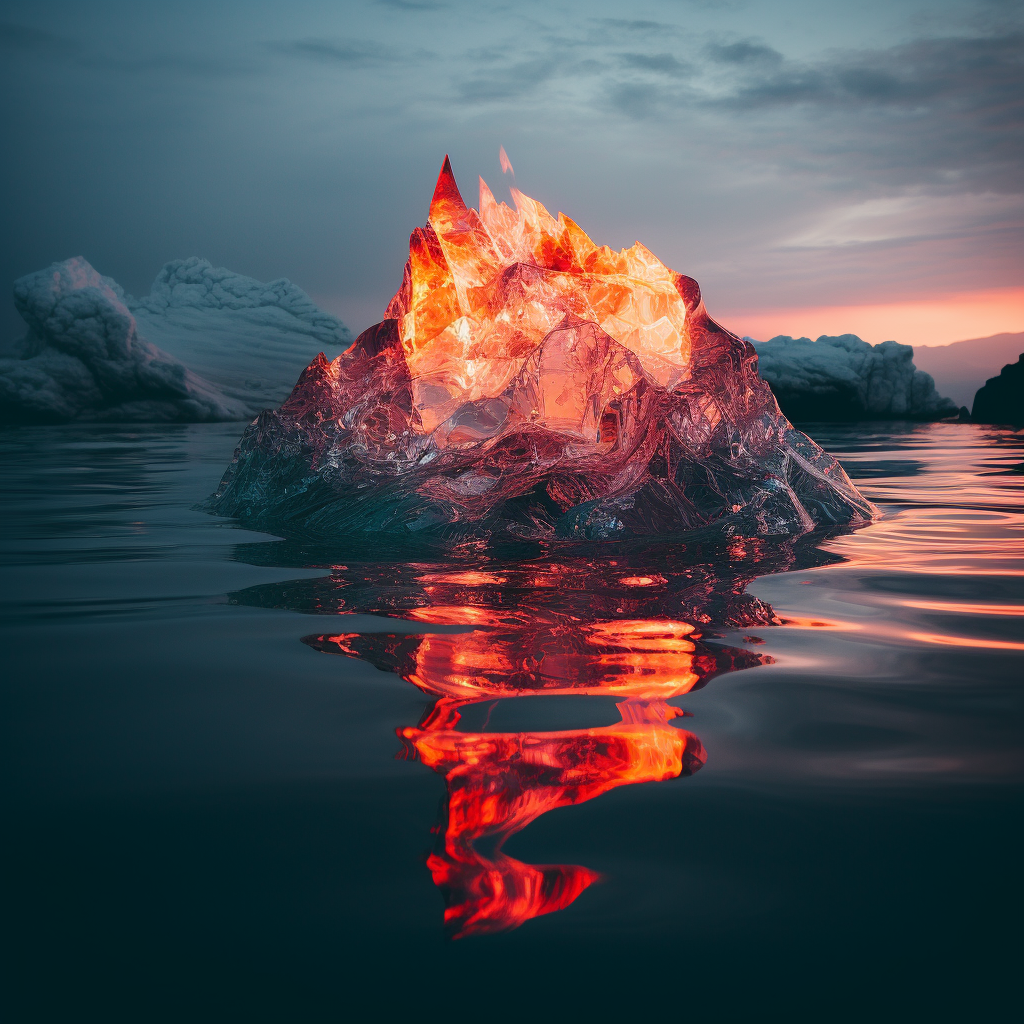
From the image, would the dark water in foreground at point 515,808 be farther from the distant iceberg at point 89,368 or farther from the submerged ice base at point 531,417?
the distant iceberg at point 89,368

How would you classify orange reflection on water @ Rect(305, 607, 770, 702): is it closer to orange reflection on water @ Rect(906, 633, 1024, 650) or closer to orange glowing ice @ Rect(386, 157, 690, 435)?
orange reflection on water @ Rect(906, 633, 1024, 650)

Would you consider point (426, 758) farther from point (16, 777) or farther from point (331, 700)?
point (16, 777)

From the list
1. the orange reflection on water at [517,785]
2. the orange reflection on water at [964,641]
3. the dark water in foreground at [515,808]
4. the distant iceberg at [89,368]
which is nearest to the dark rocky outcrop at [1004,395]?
the distant iceberg at [89,368]

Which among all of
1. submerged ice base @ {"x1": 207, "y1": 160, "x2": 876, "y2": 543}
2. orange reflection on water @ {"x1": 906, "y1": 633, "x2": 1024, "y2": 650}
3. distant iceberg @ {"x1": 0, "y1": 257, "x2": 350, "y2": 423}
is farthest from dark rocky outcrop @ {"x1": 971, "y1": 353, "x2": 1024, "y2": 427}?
orange reflection on water @ {"x1": 906, "y1": 633, "x2": 1024, "y2": 650}

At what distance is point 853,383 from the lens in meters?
30.9

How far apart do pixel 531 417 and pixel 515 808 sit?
217cm

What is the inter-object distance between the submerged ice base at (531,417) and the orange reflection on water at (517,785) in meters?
1.66

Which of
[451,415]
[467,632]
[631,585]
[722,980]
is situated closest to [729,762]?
[722,980]

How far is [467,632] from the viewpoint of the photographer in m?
1.60

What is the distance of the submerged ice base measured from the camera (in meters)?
2.86

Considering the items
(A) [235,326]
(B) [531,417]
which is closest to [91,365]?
(A) [235,326]

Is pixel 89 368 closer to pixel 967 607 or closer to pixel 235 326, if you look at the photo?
pixel 235 326

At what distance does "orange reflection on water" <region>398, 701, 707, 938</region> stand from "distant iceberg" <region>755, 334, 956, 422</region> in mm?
30864

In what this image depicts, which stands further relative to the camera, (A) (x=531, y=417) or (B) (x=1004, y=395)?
(B) (x=1004, y=395)
